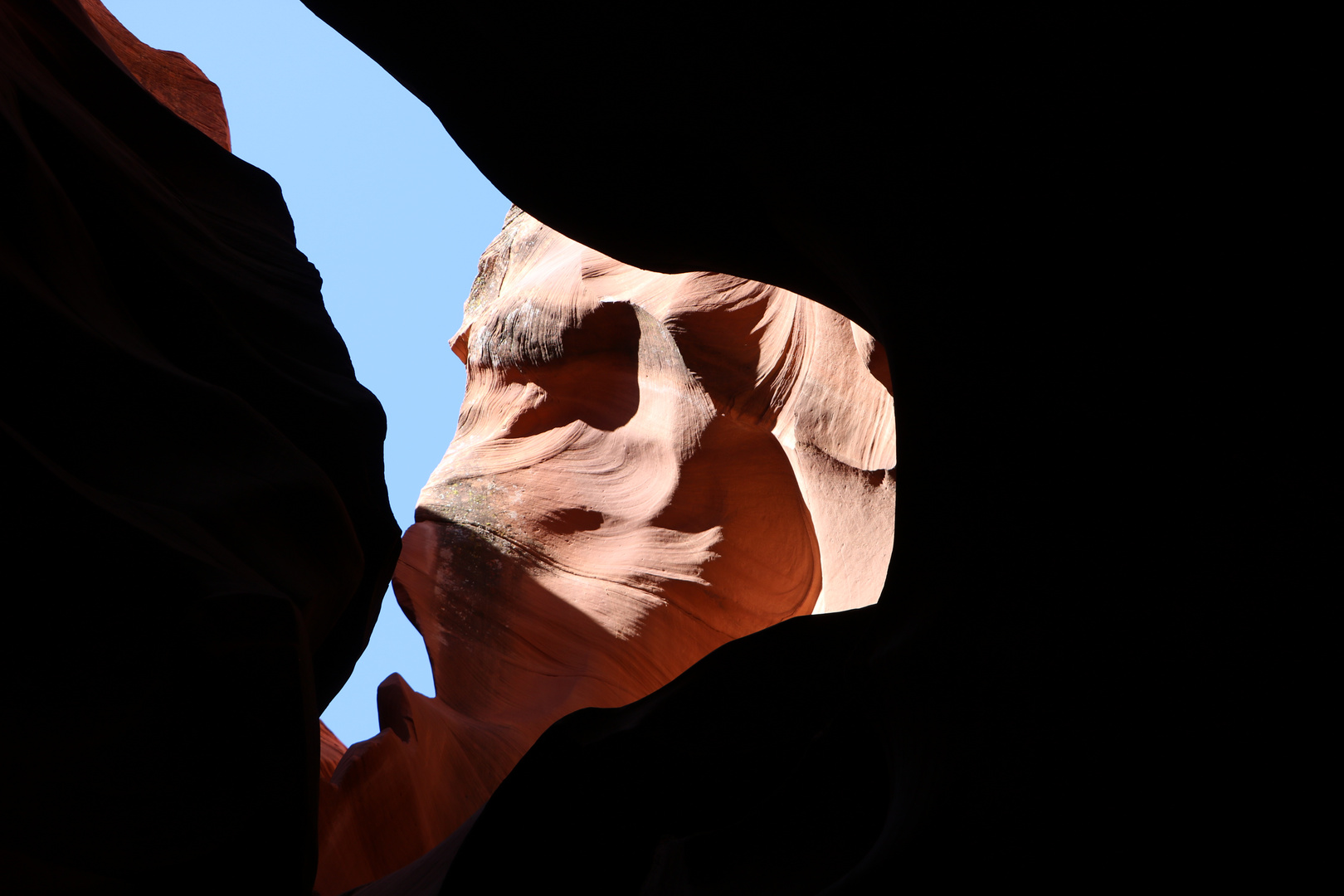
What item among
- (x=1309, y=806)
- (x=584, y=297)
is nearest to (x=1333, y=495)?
(x=1309, y=806)

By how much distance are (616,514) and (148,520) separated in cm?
342

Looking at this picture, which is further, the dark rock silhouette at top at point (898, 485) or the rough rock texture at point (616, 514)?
the rough rock texture at point (616, 514)

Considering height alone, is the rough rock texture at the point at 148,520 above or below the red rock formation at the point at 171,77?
below

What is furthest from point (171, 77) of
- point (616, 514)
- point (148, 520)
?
point (148, 520)

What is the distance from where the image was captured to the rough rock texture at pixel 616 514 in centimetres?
414

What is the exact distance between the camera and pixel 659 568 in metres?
4.77

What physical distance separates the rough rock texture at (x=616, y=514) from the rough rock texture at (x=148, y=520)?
2.00 metres

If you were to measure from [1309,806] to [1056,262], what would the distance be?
775 mm

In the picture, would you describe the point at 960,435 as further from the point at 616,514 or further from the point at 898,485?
the point at 616,514

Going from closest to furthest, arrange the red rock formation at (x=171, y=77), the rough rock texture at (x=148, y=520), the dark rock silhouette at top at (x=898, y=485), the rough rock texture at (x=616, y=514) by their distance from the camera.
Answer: the dark rock silhouette at top at (x=898, y=485)
the rough rock texture at (x=148, y=520)
the red rock formation at (x=171, y=77)
the rough rock texture at (x=616, y=514)

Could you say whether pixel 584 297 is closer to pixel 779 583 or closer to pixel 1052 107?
pixel 779 583

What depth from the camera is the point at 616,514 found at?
4980mm

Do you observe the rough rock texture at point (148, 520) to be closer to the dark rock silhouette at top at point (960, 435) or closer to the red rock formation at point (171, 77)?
the dark rock silhouette at top at point (960, 435)

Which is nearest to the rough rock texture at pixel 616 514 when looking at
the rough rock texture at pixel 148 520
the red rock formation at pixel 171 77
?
the red rock formation at pixel 171 77
